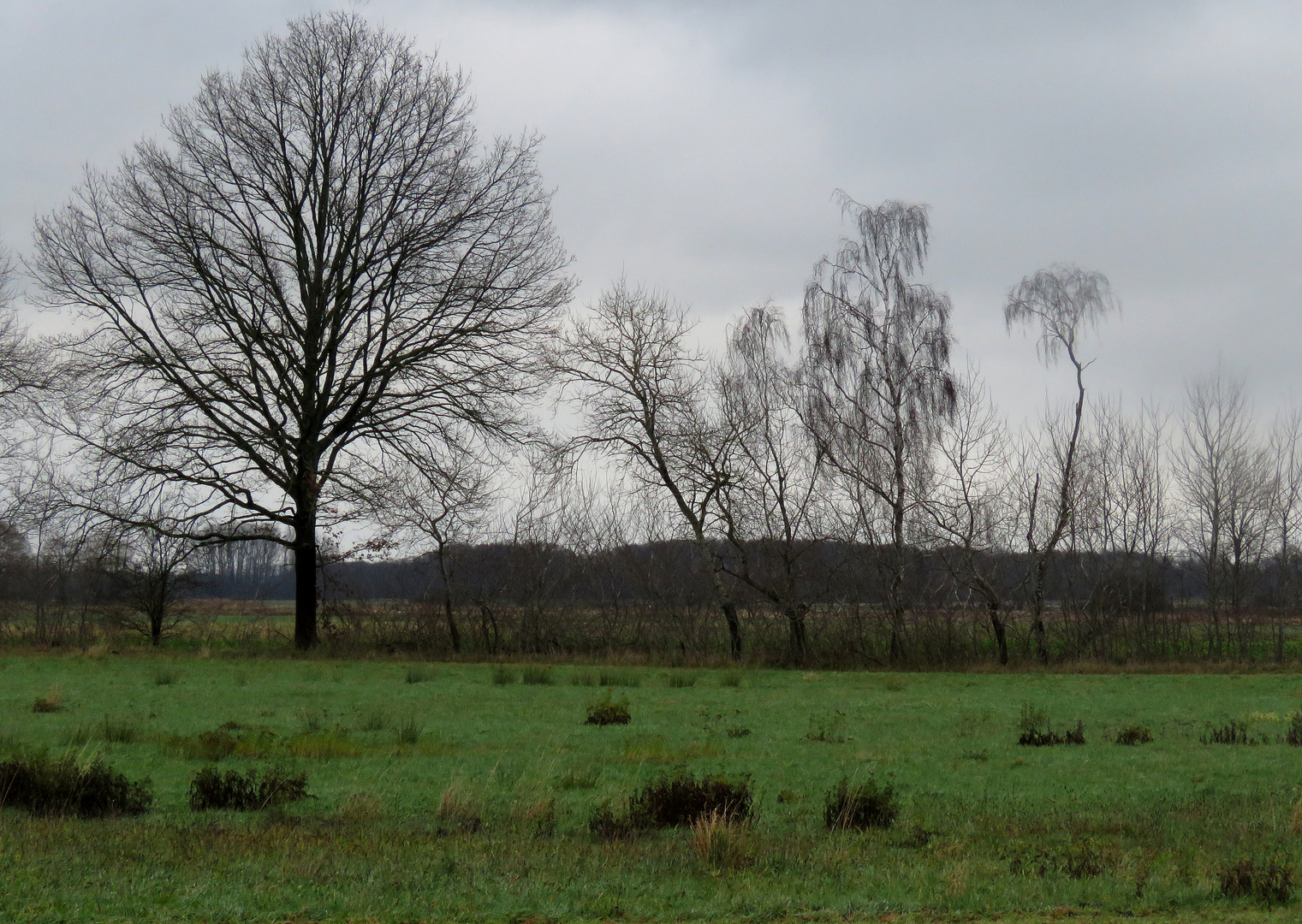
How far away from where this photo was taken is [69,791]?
9.45 metres

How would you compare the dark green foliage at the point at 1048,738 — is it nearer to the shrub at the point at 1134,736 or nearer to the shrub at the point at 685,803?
the shrub at the point at 1134,736

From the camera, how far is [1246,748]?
45.1 ft

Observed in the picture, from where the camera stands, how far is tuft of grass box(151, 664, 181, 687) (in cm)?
2041

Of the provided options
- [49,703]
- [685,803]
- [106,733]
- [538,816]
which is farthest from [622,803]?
[49,703]

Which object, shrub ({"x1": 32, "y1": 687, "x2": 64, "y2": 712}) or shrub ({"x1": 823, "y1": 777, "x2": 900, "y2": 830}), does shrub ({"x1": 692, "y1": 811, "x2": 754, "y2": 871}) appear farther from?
shrub ({"x1": 32, "y1": 687, "x2": 64, "y2": 712})

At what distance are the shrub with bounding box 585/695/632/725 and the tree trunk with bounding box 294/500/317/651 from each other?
48.6ft

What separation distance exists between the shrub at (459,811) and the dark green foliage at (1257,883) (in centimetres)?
587

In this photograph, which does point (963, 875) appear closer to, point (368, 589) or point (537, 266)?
point (537, 266)

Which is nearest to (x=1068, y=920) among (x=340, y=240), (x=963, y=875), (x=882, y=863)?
(x=963, y=875)

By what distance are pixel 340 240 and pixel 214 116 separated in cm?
464

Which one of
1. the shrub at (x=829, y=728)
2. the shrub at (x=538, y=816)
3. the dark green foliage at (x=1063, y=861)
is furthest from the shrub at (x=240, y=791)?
the shrub at (x=829, y=728)

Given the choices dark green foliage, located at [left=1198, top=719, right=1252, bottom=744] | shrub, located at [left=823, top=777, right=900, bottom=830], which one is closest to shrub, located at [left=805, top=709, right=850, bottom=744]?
shrub, located at [left=823, top=777, right=900, bottom=830]

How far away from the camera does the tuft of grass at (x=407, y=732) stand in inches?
533

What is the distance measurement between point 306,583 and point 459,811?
22.1m
